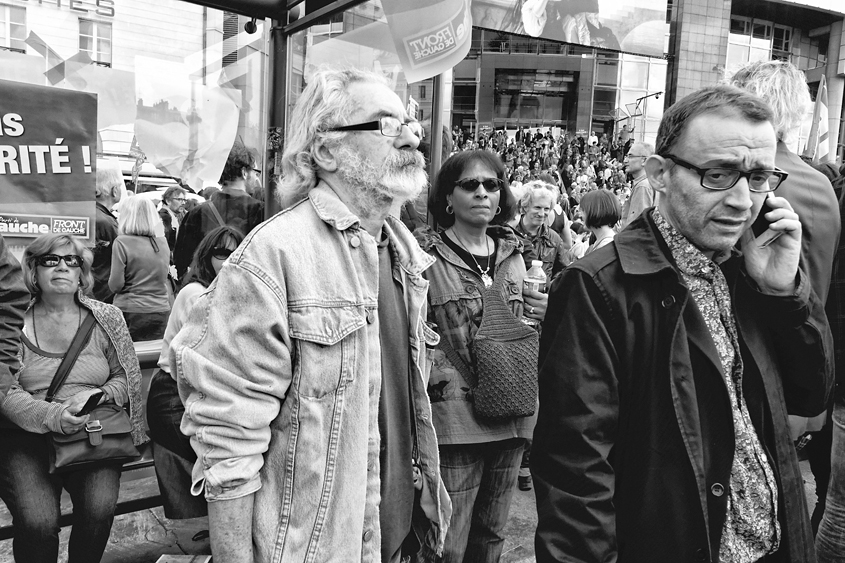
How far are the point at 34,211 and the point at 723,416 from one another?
3.66 meters

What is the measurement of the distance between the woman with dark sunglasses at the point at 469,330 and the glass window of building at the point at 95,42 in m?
2.97

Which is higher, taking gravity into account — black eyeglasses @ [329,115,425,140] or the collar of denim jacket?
black eyeglasses @ [329,115,425,140]

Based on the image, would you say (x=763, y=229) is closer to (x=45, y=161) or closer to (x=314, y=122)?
(x=314, y=122)

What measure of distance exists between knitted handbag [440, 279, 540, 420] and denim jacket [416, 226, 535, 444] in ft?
0.11

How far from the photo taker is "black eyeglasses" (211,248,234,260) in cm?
339

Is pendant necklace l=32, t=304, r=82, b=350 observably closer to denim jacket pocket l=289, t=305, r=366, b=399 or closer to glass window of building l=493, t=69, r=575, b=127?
denim jacket pocket l=289, t=305, r=366, b=399

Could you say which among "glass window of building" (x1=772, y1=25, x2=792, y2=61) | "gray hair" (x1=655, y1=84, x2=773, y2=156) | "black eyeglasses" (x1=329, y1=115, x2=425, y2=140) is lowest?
"black eyeglasses" (x1=329, y1=115, x2=425, y2=140)

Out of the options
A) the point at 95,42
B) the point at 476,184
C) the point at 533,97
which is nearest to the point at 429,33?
the point at 476,184

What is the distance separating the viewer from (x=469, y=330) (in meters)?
2.82

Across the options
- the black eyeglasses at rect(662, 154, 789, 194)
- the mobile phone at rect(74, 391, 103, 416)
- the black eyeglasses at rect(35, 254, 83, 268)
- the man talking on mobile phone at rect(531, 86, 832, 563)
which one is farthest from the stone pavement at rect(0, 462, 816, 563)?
the black eyeglasses at rect(662, 154, 789, 194)

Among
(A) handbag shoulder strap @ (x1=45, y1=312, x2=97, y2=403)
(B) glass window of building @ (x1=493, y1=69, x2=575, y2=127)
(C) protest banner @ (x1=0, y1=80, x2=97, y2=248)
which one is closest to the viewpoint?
(A) handbag shoulder strap @ (x1=45, y1=312, x2=97, y2=403)

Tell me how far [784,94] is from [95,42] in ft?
14.4

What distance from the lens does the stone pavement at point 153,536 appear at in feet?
12.1

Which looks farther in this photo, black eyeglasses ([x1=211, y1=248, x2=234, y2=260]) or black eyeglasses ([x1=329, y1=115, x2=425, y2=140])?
black eyeglasses ([x1=211, y1=248, x2=234, y2=260])
